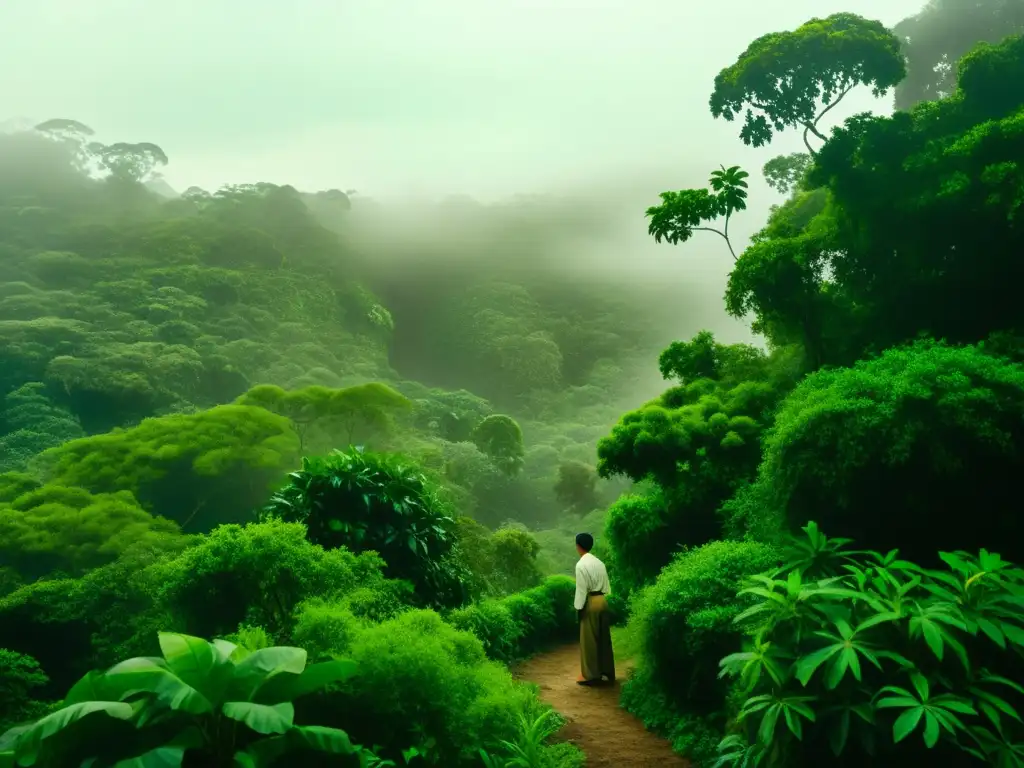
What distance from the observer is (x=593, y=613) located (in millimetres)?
7918

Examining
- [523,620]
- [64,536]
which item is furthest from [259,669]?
[64,536]

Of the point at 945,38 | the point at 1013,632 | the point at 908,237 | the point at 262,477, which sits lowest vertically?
the point at 1013,632

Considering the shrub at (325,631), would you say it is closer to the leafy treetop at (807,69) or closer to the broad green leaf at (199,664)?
the broad green leaf at (199,664)

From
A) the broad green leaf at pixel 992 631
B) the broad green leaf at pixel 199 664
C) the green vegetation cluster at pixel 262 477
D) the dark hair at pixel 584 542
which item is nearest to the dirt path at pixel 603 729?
the green vegetation cluster at pixel 262 477

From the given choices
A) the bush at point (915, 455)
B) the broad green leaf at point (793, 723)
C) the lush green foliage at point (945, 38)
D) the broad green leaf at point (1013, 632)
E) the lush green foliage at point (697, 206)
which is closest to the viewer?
the broad green leaf at point (793, 723)

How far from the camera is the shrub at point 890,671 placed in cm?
387

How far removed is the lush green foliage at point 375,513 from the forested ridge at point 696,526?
4cm

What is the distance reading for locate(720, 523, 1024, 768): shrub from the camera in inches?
152

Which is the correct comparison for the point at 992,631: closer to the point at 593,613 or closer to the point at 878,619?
the point at 878,619

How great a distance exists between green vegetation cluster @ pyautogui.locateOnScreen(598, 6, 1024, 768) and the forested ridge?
0.03 metres

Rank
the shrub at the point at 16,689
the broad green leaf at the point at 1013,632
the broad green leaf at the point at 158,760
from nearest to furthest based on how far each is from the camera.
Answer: the broad green leaf at the point at 158,760 < the broad green leaf at the point at 1013,632 < the shrub at the point at 16,689

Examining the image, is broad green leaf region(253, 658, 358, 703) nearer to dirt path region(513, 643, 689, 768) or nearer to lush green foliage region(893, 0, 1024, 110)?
dirt path region(513, 643, 689, 768)

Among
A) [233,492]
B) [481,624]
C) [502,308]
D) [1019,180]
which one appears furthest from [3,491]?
[502,308]

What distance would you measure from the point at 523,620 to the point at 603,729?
5.57m
